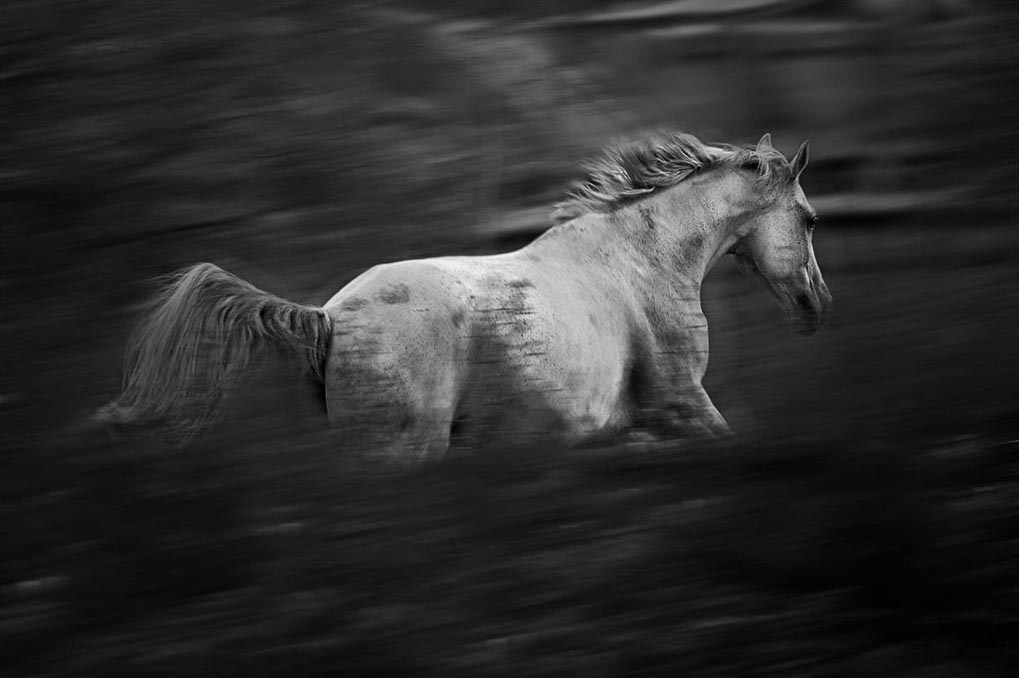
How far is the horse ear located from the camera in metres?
5.53

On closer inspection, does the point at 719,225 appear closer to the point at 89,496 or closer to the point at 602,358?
the point at 602,358

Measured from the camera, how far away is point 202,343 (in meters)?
4.23

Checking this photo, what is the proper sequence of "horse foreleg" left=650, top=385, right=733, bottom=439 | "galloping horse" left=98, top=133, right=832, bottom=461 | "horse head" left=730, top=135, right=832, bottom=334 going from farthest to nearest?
"horse head" left=730, top=135, right=832, bottom=334, "galloping horse" left=98, top=133, right=832, bottom=461, "horse foreleg" left=650, top=385, right=733, bottom=439

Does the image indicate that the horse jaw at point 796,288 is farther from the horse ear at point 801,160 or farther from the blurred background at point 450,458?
the horse ear at point 801,160

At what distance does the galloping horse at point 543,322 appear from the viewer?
161 inches

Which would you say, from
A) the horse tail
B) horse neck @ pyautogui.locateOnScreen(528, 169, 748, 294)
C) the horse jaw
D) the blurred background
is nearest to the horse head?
the horse jaw

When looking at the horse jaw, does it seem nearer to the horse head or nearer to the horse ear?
the horse head

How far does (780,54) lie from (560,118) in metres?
2.02

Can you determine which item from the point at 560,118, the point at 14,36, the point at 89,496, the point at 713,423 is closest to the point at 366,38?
the point at 560,118

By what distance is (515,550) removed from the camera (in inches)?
108

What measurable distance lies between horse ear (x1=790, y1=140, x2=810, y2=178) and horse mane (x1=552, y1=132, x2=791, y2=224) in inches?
3.0

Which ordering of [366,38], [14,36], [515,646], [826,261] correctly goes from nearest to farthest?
1. [515,646]
2. [14,36]
3. [366,38]
4. [826,261]

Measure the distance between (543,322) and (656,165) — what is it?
1313 mm

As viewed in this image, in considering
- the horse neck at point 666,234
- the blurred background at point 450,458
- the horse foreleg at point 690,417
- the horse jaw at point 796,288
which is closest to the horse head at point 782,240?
the horse jaw at point 796,288
